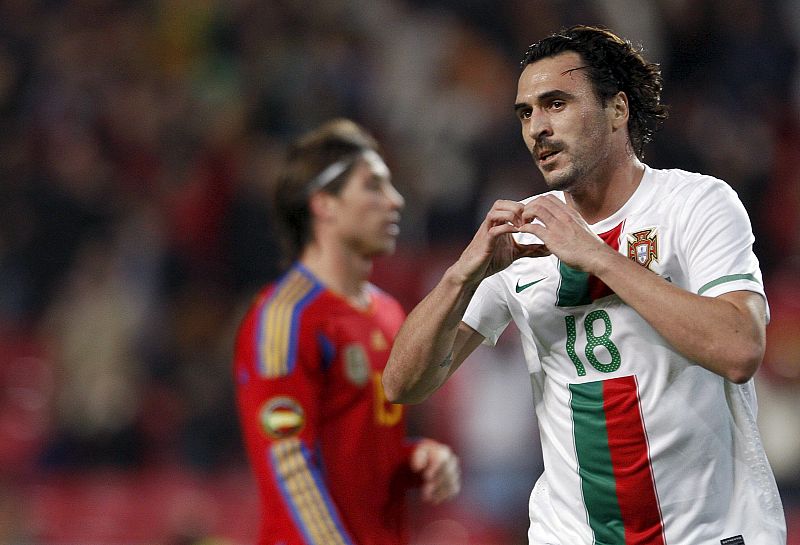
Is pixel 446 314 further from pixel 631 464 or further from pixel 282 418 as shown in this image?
pixel 282 418

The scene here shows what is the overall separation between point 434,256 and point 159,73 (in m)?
3.61

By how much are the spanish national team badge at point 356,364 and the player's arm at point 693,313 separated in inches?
57.7

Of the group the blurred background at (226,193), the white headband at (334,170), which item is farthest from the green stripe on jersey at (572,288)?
the blurred background at (226,193)

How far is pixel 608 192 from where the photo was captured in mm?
3182

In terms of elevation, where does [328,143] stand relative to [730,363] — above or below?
above

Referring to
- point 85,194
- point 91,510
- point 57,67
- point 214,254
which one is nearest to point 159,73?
point 57,67

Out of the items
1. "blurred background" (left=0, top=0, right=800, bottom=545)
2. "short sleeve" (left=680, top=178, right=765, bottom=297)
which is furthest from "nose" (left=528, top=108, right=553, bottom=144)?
"blurred background" (left=0, top=0, right=800, bottom=545)

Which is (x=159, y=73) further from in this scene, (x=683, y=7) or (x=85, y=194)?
(x=683, y=7)

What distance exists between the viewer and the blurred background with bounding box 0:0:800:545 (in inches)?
280

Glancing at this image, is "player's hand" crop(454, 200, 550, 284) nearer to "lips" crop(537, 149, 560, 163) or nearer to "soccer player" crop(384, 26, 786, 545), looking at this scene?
"soccer player" crop(384, 26, 786, 545)

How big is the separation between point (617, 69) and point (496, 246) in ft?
2.18

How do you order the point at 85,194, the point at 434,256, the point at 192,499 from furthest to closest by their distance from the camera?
the point at 85,194
the point at 434,256
the point at 192,499

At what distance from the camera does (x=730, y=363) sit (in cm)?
267

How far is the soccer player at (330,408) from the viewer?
3.90 m
